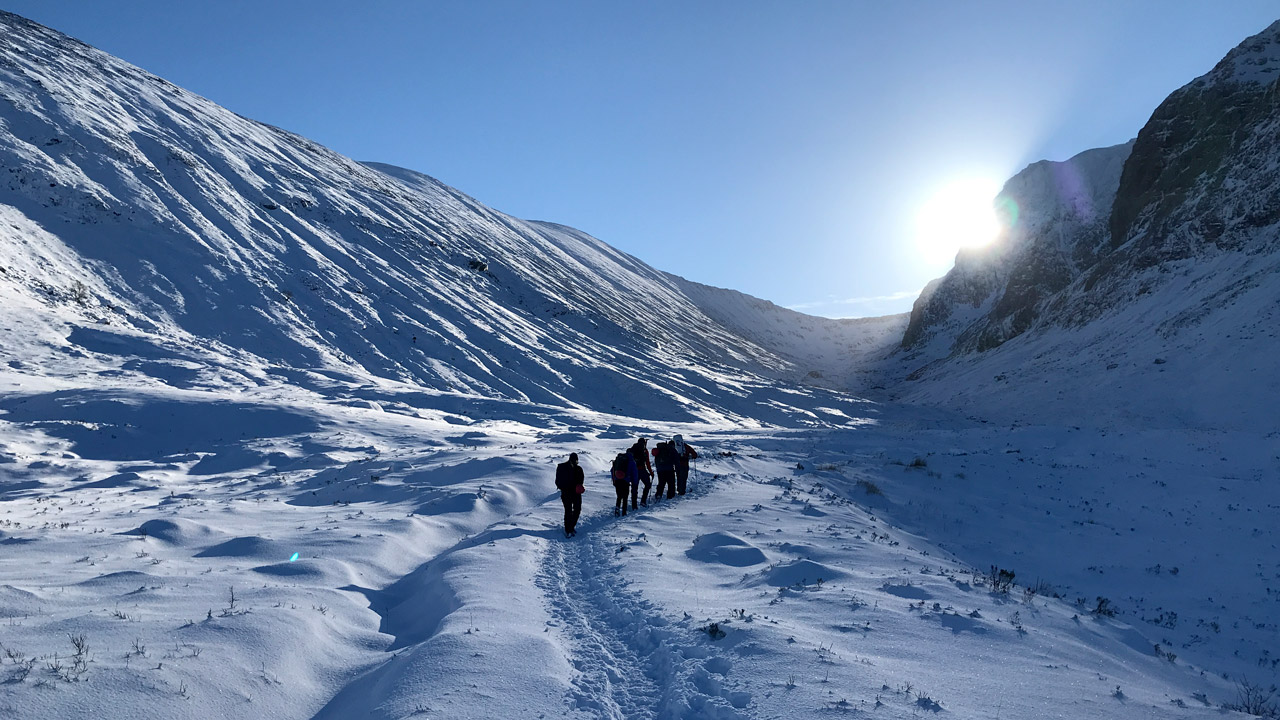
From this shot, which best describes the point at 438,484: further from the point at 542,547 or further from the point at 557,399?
the point at 557,399

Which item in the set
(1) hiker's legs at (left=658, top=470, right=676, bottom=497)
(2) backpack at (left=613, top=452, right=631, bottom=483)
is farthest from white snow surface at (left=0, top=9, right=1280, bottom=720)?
(2) backpack at (left=613, top=452, right=631, bottom=483)

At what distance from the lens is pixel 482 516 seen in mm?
13227

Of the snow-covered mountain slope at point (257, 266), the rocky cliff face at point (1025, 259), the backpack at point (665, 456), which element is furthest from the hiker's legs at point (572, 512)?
the rocky cliff face at point (1025, 259)

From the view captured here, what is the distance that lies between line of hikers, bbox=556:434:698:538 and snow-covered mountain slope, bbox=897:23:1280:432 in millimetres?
35650

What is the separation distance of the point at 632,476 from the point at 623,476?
0.27 meters

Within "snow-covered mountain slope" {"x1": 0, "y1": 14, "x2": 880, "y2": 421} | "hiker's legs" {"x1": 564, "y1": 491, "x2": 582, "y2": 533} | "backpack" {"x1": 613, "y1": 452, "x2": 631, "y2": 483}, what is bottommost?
"hiker's legs" {"x1": 564, "y1": 491, "x2": 582, "y2": 533}

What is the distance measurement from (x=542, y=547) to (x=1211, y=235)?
6790 centimetres

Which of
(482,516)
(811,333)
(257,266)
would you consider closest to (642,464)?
(482,516)

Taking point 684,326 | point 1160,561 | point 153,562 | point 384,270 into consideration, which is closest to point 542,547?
point 153,562

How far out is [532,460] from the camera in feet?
60.8

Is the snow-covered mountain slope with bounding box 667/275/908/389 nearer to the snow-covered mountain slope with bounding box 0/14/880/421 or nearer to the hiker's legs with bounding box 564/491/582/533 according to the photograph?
the snow-covered mountain slope with bounding box 0/14/880/421

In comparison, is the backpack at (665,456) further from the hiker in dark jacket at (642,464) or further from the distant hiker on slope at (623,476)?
the distant hiker on slope at (623,476)

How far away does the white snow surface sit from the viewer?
548 cm

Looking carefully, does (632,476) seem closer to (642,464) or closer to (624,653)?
(642,464)
